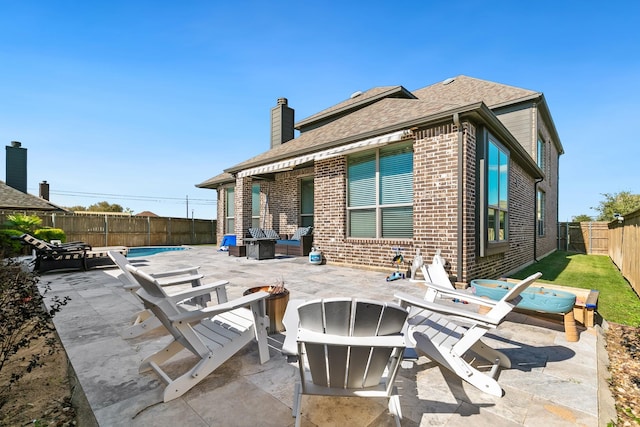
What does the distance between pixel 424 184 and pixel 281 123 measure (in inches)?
420

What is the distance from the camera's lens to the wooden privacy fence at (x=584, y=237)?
16.2 m

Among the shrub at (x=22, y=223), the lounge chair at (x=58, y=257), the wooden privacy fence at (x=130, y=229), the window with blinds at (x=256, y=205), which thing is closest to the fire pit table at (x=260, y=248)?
the window with blinds at (x=256, y=205)

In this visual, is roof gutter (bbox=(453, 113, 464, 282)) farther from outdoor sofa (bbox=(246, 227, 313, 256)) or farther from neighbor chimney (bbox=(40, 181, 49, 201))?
neighbor chimney (bbox=(40, 181, 49, 201))

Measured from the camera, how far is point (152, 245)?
765 inches

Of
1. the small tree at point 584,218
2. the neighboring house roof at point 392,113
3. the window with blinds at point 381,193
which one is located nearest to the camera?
the neighboring house roof at point 392,113

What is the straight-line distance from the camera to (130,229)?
18578 millimetres

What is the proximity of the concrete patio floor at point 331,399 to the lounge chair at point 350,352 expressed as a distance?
0.93 ft

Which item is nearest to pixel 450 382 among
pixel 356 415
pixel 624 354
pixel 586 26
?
pixel 356 415

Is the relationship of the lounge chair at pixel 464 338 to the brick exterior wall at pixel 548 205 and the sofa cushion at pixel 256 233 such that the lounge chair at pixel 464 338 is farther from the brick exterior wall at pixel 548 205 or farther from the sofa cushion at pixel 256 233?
the brick exterior wall at pixel 548 205

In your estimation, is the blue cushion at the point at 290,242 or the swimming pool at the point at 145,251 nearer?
the blue cushion at the point at 290,242

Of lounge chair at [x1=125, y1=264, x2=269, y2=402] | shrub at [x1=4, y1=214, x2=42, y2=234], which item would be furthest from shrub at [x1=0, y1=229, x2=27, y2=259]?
lounge chair at [x1=125, y1=264, x2=269, y2=402]

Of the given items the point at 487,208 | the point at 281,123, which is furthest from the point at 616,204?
→ the point at 281,123

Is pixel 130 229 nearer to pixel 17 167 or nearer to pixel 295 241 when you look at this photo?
pixel 17 167

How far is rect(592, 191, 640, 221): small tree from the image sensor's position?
23328mm
